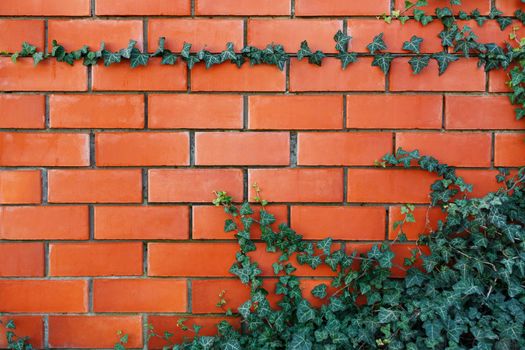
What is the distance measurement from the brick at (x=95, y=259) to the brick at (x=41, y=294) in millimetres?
40

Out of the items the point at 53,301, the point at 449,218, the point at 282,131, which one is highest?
the point at 282,131

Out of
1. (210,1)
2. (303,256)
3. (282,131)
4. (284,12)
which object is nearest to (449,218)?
(303,256)

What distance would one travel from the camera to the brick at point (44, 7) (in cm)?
163

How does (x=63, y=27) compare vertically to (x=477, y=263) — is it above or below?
above

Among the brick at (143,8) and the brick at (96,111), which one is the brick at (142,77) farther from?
the brick at (143,8)

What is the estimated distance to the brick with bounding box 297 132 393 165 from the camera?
5.47ft

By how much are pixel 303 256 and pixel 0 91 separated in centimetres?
114

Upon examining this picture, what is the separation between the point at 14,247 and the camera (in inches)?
65.9

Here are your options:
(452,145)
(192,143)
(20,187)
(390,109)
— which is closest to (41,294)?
(20,187)

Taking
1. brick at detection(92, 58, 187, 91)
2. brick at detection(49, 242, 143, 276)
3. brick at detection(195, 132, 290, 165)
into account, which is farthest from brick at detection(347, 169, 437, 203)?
brick at detection(49, 242, 143, 276)

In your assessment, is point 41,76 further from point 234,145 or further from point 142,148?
point 234,145

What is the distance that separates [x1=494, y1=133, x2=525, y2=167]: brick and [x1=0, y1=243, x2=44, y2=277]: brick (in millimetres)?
1563

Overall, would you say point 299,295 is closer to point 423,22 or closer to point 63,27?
point 423,22

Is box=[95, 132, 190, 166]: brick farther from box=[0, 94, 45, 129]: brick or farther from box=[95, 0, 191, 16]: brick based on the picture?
box=[95, 0, 191, 16]: brick
